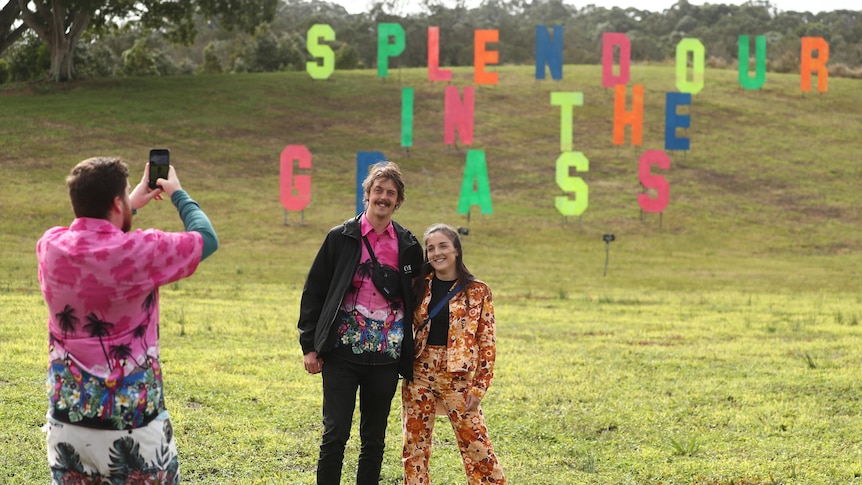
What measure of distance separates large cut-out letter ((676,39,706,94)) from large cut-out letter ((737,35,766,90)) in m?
2.13

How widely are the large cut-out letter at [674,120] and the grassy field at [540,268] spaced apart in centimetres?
138

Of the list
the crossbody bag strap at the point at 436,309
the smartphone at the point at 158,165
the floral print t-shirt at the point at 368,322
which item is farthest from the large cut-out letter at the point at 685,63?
the smartphone at the point at 158,165

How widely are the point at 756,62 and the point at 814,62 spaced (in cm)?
365

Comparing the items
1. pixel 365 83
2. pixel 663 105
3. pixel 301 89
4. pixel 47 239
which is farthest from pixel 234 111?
pixel 47 239

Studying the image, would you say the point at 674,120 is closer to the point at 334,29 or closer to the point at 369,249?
the point at 369,249

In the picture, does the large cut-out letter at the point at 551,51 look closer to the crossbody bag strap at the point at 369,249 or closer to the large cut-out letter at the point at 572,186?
the large cut-out letter at the point at 572,186

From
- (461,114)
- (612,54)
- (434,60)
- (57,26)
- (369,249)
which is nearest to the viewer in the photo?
(369,249)

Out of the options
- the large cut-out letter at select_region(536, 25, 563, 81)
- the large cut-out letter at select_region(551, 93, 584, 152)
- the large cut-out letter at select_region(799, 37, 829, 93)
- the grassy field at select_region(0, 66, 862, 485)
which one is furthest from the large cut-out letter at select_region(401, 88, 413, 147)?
the large cut-out letter at select_region(799, 37, 829, 93)

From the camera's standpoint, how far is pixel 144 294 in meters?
3.42

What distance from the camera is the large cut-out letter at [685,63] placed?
42031 mm

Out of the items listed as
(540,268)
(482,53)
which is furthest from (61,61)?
(540,268)

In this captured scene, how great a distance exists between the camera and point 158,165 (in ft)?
12.4

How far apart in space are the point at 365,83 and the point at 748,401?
4323 cm

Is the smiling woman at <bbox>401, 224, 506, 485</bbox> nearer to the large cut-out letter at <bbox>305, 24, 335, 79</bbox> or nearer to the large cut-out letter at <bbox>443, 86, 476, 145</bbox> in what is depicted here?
the large cut-out letter at <bbox>443, 86, 476, 145</bbox>
